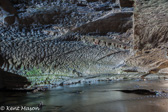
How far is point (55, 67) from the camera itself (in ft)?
37.1

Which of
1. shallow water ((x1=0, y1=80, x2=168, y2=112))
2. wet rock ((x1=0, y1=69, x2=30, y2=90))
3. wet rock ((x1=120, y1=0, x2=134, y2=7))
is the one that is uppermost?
wet rock ((x1=120, y1=0, x2=134, y2=7))

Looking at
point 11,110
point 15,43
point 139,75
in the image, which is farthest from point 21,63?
point 139,75

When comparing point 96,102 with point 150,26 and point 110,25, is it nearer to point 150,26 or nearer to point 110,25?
point 110,25

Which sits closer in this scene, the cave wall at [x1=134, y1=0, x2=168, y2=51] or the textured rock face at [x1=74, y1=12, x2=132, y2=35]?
the cave wall at [x1=134, y1=0, x2=168, y2=51]

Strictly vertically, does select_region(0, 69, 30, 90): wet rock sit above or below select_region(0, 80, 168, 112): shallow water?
above

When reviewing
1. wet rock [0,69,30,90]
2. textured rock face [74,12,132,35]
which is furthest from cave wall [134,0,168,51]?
wet rock [0,69,30,90]

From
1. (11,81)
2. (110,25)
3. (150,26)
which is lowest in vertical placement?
(11,81)

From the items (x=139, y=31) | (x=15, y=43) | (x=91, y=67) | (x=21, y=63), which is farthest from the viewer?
(x=91, y=67)

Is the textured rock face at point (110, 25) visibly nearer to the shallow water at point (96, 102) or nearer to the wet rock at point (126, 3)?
the wet rock at point (126, 3)

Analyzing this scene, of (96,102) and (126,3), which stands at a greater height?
(126,3)

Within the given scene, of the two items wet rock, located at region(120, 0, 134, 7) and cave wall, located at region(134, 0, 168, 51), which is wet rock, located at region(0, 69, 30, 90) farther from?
wet rock, located at region(120, 0, 134, 7)

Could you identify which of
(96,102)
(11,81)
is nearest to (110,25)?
(96,102)

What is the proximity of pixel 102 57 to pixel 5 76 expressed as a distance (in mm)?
7308

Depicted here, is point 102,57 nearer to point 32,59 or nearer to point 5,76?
point 32,59
